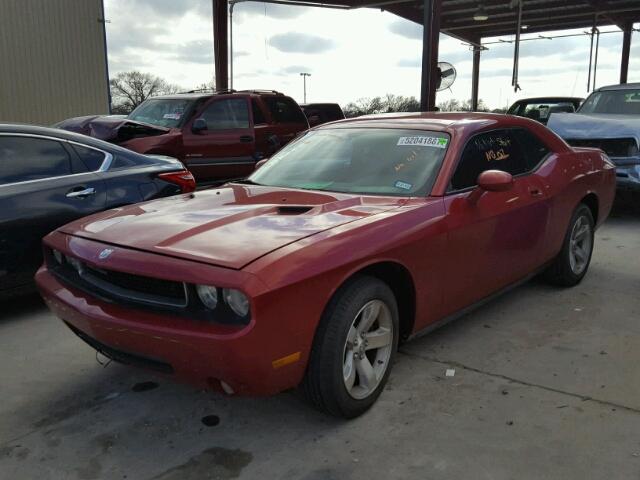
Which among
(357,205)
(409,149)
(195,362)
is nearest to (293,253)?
(195,362)

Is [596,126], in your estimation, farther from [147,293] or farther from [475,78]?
[475,78]

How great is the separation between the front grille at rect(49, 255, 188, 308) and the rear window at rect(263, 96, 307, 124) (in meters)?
7.65

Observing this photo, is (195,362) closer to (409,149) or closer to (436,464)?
(436,464)

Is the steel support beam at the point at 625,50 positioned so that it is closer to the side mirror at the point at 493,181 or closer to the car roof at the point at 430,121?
the car roof at the point at 430,121

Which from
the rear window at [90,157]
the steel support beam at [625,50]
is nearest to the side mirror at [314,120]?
the rear window at [90,157]

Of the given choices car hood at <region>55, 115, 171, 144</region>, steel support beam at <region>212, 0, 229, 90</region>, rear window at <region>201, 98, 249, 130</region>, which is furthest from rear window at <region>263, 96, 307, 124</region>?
steel support beam at <region>212, 0, 229, 90</region>

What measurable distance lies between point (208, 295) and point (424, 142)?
75.4 inches

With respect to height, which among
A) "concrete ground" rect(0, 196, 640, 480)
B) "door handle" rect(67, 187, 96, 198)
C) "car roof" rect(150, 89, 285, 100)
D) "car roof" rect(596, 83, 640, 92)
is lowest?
"concrete ground" rect(0, 196, 640, 480)

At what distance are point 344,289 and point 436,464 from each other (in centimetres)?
86

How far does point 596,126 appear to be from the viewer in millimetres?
8562

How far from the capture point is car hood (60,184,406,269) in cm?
263

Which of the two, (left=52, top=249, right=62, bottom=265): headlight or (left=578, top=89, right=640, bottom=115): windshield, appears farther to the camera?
(left=578, top=89, right=640, bottom=115): windshield

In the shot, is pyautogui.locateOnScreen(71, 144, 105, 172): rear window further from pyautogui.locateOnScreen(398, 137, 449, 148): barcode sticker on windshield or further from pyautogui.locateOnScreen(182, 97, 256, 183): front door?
pyautogui.locateOnScreen(182, 97, 256, 183): front door

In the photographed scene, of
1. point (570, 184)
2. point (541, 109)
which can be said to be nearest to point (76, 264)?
point (570, 184)
